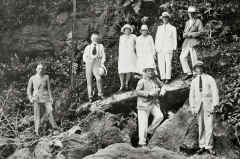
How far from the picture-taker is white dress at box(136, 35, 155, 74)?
13680 millimetres

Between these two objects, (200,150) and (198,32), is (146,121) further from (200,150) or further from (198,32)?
(198,32)

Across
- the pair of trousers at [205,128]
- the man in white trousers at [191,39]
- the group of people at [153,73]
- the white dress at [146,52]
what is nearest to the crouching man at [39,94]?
the group of people at [153,73]

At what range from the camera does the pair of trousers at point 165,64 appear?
44.2ft

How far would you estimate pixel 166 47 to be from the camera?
13555mm

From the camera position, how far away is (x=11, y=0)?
69.1 ft

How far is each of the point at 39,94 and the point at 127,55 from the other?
2.79 meters

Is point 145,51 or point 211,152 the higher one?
point 145,51

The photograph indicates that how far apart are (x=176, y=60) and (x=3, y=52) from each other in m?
8.21

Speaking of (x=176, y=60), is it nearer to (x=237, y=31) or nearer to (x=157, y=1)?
(x=237, y=31)

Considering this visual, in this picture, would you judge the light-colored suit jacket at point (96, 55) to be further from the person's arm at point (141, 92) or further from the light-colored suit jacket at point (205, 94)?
the light-colored suit jacket at point (205, 94)

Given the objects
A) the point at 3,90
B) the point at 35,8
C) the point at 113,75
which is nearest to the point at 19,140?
the point at 113,75

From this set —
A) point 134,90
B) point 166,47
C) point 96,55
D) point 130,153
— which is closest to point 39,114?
point 96,55

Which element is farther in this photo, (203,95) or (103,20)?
(103,20)

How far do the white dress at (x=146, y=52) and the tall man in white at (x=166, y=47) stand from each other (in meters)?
0.20
